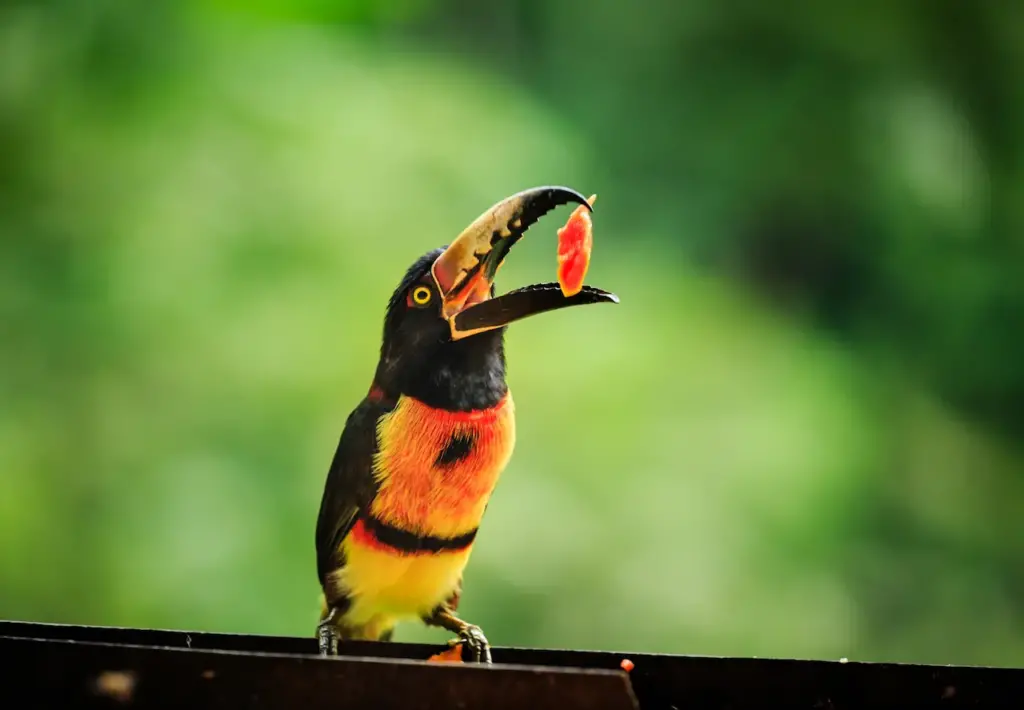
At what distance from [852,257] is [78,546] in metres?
2.12

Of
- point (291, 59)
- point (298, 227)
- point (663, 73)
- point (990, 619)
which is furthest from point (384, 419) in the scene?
point (990, 619)

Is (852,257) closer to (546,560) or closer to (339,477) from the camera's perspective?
(546,560)

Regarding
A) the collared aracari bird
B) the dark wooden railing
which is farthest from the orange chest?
the dark wooden railing

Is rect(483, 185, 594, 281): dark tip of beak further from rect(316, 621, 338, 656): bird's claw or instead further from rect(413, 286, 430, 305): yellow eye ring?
rect(316, 621, 338, 656): bird's claw

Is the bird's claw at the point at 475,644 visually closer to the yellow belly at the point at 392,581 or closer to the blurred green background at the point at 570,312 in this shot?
the yellow belly at the point at 392,581

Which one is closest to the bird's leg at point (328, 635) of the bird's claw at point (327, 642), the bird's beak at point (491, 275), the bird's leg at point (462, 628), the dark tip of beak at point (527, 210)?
the bird's claw at point (327, 642)

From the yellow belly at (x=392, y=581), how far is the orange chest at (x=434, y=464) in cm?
7

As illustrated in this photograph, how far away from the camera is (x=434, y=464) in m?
1.84

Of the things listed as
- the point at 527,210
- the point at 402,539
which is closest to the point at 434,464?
the point at 402,539

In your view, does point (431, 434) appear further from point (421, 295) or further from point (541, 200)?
point (541, 200)

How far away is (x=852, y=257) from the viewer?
2.73 m

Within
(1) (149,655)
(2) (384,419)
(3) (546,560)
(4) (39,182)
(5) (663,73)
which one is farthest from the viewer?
(5) (663,73)

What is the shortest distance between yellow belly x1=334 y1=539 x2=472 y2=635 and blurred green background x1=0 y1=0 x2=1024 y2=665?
1.37 feet

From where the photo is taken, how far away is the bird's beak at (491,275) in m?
1.82
